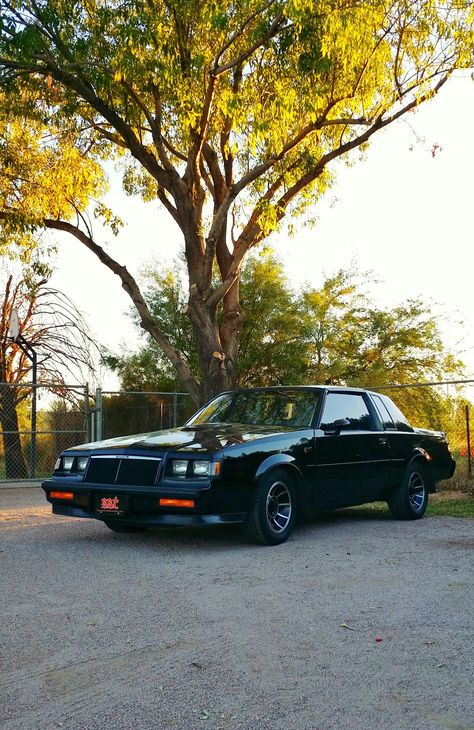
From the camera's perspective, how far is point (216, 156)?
57.1 ft

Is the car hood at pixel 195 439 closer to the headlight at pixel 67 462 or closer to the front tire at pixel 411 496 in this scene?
the headlight at pixel 67 462

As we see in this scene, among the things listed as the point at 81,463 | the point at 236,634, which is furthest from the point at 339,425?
the point at 236,634

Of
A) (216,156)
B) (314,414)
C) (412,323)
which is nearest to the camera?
(314,414)

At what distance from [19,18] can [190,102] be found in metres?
3.41

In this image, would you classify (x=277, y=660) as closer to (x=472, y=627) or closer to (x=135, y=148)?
(x=472, y=627)

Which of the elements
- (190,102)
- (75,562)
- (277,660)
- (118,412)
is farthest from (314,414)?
(118,412)

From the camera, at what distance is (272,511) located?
8.28 metres

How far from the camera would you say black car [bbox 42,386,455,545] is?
773cm

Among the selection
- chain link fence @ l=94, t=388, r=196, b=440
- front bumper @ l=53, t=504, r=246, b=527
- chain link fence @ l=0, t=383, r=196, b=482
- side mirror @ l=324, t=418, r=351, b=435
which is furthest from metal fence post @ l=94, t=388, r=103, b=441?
front bumper @ l=53, t=504, r=246, b=527

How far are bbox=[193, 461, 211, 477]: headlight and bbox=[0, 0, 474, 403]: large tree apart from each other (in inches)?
302

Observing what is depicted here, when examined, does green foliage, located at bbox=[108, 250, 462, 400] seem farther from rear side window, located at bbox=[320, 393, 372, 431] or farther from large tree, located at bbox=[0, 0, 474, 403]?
rear side window, located at bbox=[320, 393, 372, 431]

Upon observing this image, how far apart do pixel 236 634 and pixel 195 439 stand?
353 cm

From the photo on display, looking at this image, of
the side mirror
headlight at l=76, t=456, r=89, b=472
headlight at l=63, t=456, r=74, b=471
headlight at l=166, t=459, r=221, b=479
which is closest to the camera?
headlight at l=166, t=459, r=221, b=479

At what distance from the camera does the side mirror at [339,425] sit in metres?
9.18
